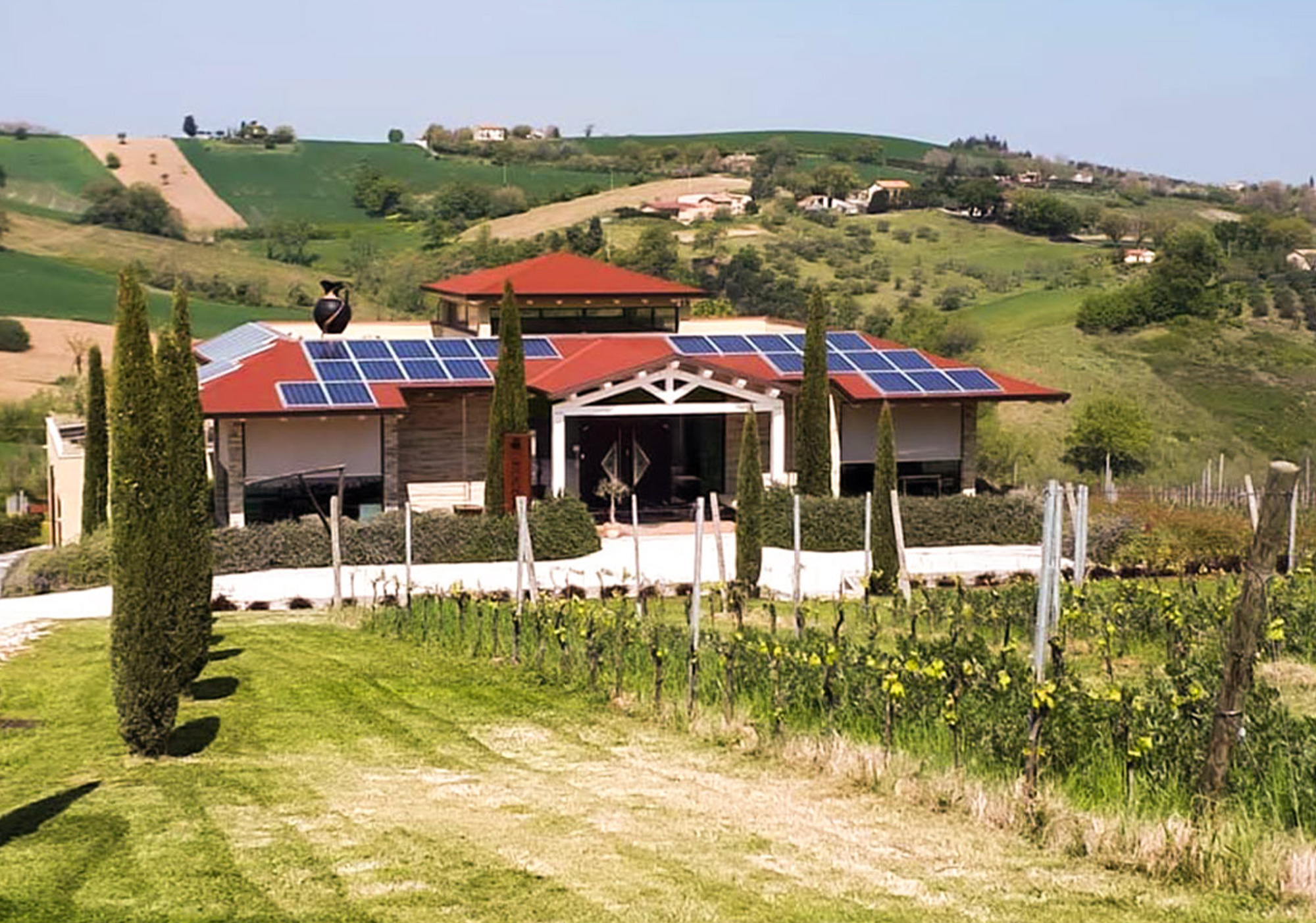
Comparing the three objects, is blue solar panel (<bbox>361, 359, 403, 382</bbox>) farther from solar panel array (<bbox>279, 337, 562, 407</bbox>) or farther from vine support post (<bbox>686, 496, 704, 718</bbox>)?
vine support post (<bbox>686, 496, 704, 718</bbox>)

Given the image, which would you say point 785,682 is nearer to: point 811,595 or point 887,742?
point 887,742

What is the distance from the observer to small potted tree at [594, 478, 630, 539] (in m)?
33.0

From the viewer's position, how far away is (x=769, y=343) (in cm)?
3816

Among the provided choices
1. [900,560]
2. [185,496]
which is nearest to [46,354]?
[900,560]

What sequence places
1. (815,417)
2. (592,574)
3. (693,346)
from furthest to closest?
(693,346) < (815,417) < (592,574)

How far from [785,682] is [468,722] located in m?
2.97

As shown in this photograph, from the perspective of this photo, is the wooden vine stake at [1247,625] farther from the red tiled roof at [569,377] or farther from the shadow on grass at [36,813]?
the red tiled roof at [569,377]

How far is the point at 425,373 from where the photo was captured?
33.9 m

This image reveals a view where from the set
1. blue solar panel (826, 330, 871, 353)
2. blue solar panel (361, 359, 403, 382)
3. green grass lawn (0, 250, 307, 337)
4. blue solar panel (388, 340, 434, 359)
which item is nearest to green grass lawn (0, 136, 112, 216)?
green grass lawn (0, 250, 307, 337)

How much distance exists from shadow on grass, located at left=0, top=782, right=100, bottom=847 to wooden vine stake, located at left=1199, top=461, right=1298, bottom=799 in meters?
7.67

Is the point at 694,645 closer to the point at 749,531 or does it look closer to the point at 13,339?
the point at 749,531

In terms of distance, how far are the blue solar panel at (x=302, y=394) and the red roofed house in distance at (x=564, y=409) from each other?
4cm

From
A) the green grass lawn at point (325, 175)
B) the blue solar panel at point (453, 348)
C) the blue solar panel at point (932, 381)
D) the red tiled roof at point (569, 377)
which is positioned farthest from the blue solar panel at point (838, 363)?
the green grass lawn at point (325, 175)

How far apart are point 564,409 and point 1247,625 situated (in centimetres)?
2356
